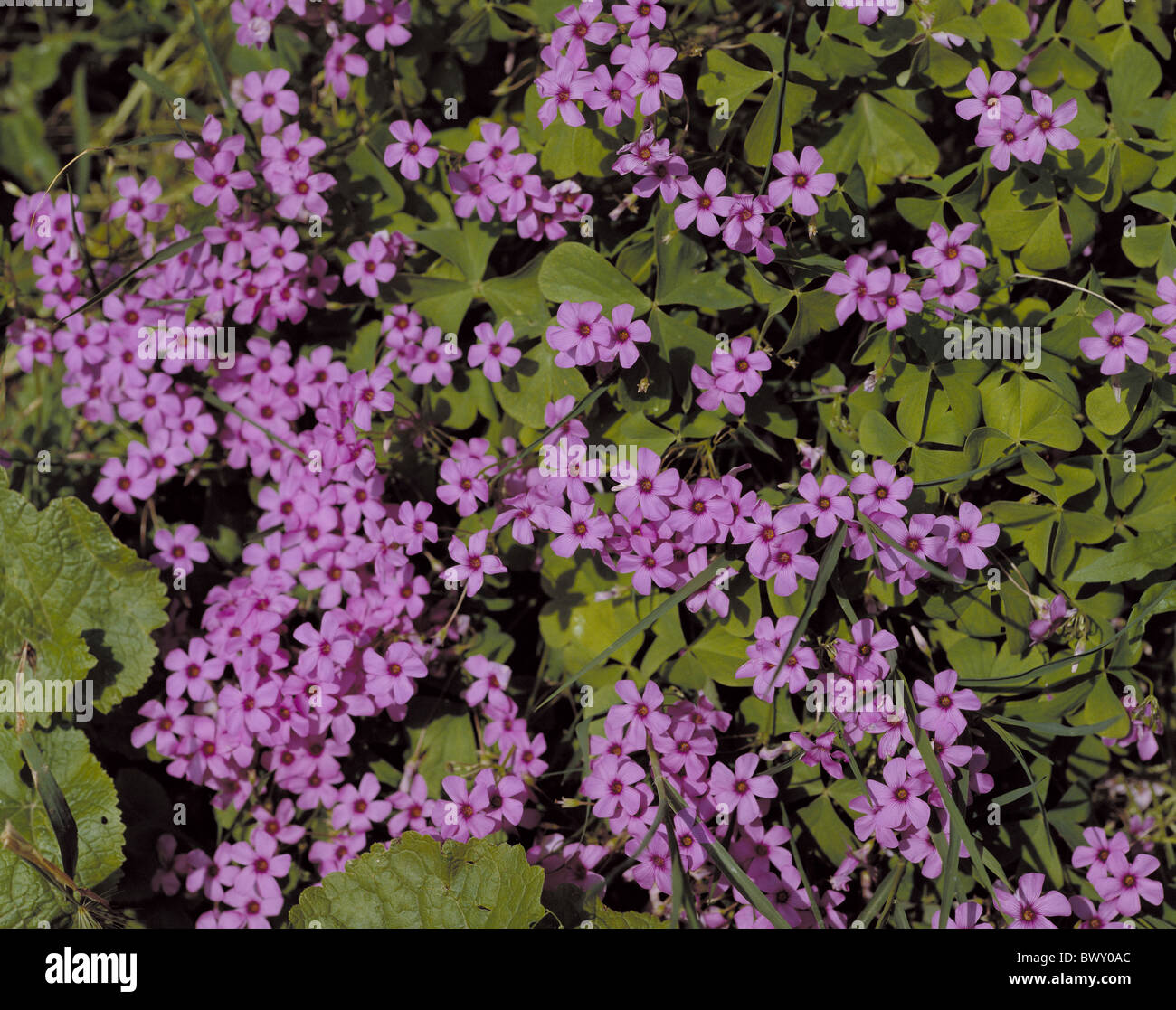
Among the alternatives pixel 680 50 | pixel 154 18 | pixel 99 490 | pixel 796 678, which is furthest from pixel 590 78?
pixel 154 18

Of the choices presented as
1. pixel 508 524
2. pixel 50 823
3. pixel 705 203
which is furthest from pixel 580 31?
pixel 50 823

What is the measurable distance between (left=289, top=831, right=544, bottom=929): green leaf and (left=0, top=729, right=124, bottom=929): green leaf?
723 millimetres

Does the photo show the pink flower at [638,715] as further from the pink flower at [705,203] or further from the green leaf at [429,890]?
the pink flower at [705,203]

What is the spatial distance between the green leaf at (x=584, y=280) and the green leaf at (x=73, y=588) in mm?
1735

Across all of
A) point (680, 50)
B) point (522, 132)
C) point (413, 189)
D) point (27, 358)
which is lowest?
point (27, 358)

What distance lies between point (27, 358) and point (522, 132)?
2.03m

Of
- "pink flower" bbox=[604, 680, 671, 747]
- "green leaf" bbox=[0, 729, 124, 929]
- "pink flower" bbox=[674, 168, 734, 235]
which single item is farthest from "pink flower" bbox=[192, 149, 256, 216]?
"pink flower" bbox=[604, 680, 671, 747]

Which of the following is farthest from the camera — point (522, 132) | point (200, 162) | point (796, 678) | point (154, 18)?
point (154, 18)

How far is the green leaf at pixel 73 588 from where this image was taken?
3.26 meters

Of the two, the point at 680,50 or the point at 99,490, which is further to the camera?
the point at 99,490

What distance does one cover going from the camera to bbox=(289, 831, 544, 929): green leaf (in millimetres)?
2709

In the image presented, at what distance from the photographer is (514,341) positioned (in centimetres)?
322

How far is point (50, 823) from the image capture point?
306 cm

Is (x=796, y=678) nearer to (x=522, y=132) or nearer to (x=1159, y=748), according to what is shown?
(x=1159, y=748)
